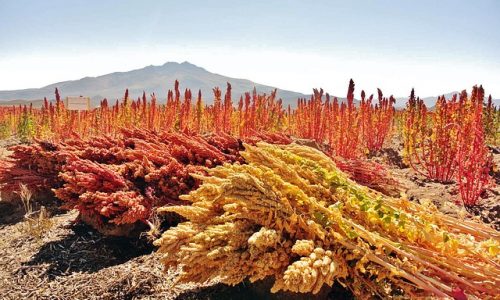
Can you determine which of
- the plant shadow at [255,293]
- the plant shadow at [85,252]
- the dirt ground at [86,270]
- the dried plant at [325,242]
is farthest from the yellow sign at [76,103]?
the dried plant at [325,242]

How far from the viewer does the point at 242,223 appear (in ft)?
6.06

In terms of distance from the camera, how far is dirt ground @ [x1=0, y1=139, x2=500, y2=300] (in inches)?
94.7

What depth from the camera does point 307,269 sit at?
1.42 meters

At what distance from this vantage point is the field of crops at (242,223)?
1.64 meters

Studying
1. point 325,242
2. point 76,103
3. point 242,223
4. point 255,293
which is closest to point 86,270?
point 255,293

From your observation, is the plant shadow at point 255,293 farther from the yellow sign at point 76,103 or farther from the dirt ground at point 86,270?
the yellow sign at point 76,103

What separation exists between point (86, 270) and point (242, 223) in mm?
1791

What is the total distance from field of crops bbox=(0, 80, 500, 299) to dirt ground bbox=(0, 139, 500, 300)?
14mm

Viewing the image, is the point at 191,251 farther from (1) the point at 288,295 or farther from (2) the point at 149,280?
(2) the point at 149,280

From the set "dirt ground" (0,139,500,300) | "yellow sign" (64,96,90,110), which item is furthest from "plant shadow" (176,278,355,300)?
"yellow sign" (64,96,90,110)

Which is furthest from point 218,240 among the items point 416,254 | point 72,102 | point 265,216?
point 72,102

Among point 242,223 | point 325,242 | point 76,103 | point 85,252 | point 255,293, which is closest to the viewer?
point 325,242

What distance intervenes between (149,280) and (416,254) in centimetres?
181

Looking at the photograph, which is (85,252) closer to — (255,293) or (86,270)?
(86,270)
